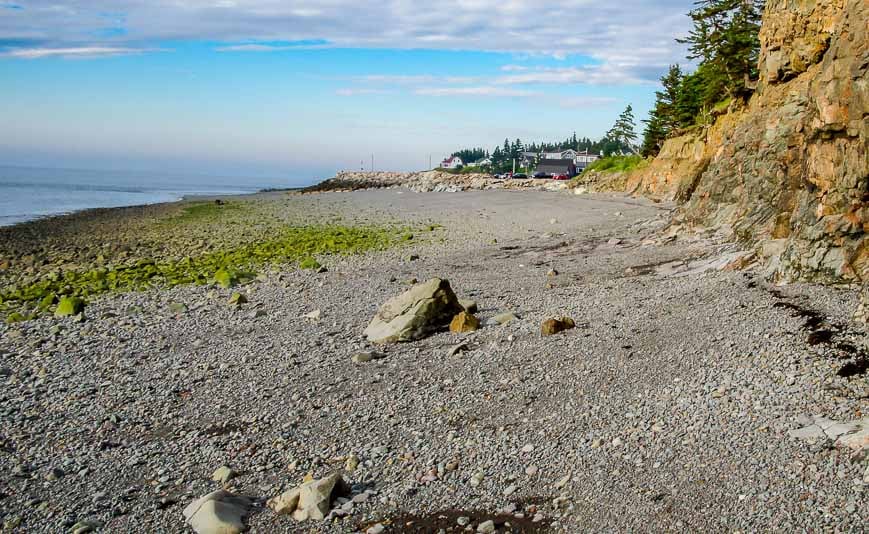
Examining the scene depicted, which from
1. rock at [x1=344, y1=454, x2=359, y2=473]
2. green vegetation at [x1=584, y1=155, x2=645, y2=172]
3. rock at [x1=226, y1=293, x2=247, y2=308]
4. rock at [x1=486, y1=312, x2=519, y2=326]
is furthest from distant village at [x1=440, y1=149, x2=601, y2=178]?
rock at [x1=344, y1=454, x2=359, y2=473]

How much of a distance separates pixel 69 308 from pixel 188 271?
5.65 metres

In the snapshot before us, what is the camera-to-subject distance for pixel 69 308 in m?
14.5

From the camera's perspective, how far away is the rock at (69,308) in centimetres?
1437

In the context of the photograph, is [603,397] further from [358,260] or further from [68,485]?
[358,260]

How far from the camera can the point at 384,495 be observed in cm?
646

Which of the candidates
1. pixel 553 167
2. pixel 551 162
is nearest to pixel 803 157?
pixel 553 167

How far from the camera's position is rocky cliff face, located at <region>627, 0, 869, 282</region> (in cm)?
1185

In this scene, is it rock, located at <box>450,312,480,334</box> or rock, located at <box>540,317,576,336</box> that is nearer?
rock, located at <box>540,317,576,336</box>

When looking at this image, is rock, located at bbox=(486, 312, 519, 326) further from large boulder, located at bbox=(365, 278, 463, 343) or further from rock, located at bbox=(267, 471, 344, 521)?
rock, located at bbox=(267, 471, 344, 521)

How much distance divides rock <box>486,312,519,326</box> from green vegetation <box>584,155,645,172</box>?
45.2 metres

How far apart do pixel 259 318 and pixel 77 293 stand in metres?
6.33

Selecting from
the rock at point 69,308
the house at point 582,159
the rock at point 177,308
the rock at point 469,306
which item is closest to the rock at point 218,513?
the rock at point 469,306

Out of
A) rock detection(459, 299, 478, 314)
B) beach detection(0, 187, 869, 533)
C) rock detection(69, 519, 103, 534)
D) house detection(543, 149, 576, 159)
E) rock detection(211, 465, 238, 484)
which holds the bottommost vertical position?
rock detection(69, 519, 103, 534)

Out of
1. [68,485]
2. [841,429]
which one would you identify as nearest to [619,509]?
[841,429]
